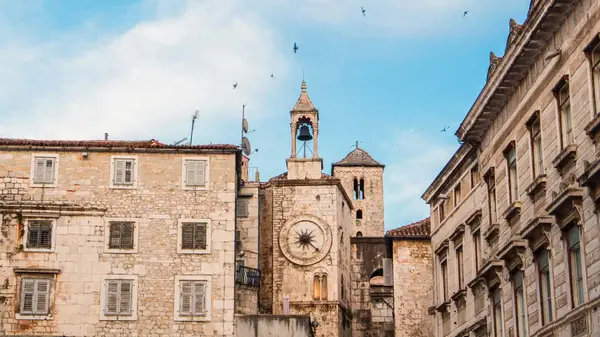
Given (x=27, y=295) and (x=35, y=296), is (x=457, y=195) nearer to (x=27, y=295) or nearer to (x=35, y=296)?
(x=35, y=296)

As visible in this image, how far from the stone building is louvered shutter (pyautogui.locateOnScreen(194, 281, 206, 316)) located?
1157cm

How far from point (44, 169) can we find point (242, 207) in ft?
46.1

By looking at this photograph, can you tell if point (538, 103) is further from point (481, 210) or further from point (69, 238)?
point (69, 238)

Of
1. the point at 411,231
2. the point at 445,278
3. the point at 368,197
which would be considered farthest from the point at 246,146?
the point at 368,197

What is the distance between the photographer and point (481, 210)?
101 feet

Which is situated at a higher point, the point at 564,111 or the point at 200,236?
the point at 200,236

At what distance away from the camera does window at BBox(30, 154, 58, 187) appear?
42938mm

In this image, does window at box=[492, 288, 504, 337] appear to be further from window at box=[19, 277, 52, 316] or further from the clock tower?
the clock tower

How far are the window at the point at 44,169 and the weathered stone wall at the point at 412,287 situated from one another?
18.5m

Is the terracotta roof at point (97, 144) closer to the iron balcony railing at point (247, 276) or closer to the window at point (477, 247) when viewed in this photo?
the iron balcony railing at point (247, 276)

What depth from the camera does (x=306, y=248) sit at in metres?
63.6

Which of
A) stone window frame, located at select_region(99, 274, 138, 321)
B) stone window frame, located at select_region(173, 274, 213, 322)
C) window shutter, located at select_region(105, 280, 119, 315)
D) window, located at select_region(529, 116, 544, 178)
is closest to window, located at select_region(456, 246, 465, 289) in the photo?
window, located at select_region(529, 116, 544, 178)

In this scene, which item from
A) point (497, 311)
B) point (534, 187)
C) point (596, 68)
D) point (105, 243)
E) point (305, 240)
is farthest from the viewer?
point (305, 240)

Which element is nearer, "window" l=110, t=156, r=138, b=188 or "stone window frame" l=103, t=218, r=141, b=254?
"stone window frame" l=103, t=218, r=141, b=254
